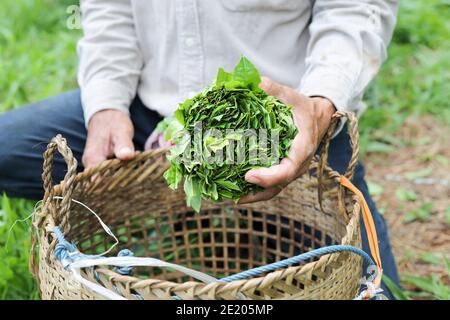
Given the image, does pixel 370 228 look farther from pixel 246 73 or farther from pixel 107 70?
pixel 107 70

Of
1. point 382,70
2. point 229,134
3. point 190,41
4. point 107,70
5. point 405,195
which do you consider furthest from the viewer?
point 382,70

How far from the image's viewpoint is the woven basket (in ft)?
2.94

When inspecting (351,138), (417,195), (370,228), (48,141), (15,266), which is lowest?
(417,195)

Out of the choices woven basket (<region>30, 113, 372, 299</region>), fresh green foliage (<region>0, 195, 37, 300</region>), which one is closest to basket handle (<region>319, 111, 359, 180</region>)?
woven basket (<region>30, 113, 372, 299</region>)

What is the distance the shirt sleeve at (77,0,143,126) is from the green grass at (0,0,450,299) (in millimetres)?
434

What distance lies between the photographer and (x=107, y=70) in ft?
4.97

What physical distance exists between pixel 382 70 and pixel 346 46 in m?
1.35

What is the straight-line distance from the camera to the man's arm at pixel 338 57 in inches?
45.3

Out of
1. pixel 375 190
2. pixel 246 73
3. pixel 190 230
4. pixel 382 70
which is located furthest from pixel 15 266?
pixel 382 70

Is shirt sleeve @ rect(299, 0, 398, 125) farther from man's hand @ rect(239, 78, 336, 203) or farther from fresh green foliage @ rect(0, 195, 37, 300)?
fresh green foliage @ rect(0, 195, 37, 300)

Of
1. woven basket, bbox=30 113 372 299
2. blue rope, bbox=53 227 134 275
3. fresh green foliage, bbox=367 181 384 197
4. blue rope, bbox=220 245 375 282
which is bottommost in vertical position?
fresh green foliage, bbox=367 181 384 197

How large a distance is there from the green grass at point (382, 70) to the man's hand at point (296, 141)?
2.87 feet
